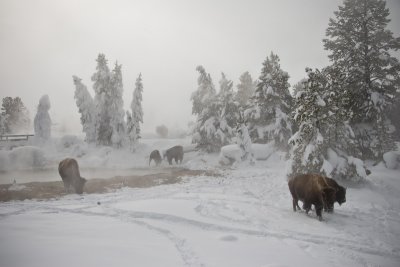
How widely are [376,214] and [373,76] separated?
13.2 m

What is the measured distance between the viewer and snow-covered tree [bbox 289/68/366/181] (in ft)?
45.0

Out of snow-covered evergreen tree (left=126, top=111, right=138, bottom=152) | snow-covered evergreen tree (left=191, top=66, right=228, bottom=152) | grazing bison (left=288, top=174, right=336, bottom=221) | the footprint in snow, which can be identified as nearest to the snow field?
the footprint in snow

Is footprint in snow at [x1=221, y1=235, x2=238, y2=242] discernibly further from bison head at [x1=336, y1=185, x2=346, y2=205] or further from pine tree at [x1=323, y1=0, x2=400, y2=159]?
pine tree at [x1=323, y1=0, x2=400, y2=159]

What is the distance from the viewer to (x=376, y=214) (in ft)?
32.8

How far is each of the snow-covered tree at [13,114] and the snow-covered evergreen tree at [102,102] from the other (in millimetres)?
29689

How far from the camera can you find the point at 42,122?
41094mm

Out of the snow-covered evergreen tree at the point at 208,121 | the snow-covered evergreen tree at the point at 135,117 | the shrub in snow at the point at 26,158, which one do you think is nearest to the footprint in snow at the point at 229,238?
the snow-covered evergreen tree at the point at 208,121

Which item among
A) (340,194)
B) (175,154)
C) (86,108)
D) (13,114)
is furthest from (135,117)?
(13,114)

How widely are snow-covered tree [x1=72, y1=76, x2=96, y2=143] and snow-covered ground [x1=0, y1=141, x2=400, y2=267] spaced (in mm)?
30009

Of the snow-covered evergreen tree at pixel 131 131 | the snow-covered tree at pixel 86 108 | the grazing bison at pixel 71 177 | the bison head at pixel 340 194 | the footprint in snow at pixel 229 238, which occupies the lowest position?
the footprint in snow at pixel 229 238

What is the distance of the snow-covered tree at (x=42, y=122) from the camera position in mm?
40916

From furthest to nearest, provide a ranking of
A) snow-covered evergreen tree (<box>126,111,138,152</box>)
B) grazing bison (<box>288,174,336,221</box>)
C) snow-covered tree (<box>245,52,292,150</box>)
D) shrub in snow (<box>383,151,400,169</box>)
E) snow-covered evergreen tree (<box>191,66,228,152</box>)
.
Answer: snow-covered evergreen tree (<box>126,111,138,152</box>) < snow-covered evergreen tree (<box>191,66,228,152</box>) < snow-covered tree (<box>245,52,292,150</box>) < shrub in snow (<box>383,151,400,169</box>) < grazing bison (<box>288,174,336,221</box>)

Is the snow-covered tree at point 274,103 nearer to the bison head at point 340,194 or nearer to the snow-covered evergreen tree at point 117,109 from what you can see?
the bison head at point 340,194

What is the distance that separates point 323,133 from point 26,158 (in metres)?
30.5
